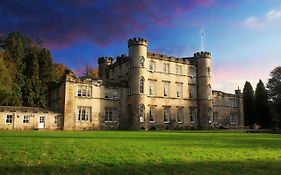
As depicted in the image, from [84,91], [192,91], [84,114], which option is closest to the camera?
[84,114]

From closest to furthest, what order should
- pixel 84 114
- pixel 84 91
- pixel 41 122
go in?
pixel 41 122
pixel 84 114
pixel 84 91

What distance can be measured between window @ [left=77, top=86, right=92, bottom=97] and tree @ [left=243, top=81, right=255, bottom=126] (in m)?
43.6

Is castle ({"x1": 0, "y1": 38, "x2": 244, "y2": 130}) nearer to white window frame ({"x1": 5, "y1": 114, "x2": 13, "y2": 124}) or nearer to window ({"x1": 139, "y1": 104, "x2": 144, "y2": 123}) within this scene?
window ({"x1": 139, "y1": 104, "x2": 144, "y2": 123})

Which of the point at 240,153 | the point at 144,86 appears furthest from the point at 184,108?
the point at 240,153

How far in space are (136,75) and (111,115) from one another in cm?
737

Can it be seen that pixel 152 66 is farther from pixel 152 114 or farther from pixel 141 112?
pixel 141 112

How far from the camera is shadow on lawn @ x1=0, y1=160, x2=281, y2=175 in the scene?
1230cm

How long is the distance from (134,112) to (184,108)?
11697mm

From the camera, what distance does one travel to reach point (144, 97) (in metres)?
57.1

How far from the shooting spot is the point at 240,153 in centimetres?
1802

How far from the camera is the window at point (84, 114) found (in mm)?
52809

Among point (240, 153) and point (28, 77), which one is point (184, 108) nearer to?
point (28, 77)

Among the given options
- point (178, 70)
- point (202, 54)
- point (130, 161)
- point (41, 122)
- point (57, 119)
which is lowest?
point (130, 161)

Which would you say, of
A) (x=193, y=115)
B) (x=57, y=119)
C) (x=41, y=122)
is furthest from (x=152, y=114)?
(x=41, y=122)
